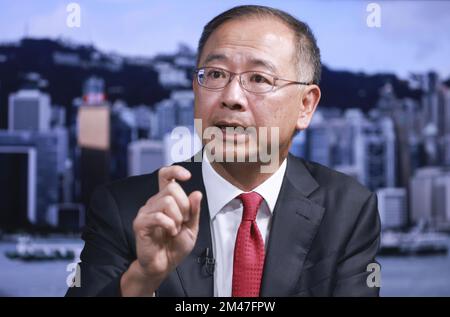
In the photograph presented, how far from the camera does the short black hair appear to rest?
63.4 inches

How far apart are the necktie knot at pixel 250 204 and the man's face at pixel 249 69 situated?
136mm

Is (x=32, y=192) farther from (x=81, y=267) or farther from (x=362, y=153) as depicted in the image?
(x=362, y=153)

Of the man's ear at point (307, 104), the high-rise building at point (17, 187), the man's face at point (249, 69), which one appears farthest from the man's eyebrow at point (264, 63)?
the high-rise building at point (17, 187)

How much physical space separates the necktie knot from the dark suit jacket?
6 centimetres

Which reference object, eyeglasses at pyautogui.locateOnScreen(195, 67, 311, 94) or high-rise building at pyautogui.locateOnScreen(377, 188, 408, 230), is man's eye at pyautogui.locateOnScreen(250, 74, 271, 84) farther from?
high-rise building at pyautogui.locateOnScreen(377, 188, 408, 230)

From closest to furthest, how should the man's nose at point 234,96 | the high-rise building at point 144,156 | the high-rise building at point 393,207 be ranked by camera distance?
the man's nose at point 234,96
the high-rise building at point 144,156
the high-rise building at point 393,207

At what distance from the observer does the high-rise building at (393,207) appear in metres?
2.41

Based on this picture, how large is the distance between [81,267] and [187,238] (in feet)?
1.42

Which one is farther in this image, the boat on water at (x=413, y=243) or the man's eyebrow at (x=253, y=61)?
the boat on water at (x=413, y=243)

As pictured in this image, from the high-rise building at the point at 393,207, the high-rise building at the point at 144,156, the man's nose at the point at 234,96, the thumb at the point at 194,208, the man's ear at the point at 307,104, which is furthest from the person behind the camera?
the high-rise building at the point at 393,207

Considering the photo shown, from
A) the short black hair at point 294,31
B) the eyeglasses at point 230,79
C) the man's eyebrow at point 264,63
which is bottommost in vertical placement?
the eyeglasses at point 230,79

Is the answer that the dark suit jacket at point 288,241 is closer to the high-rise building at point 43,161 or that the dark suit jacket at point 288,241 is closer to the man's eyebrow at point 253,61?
the man's eyebrow at point 253,61

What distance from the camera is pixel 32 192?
2.33 metres

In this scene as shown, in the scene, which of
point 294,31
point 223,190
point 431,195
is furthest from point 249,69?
point 431,195
